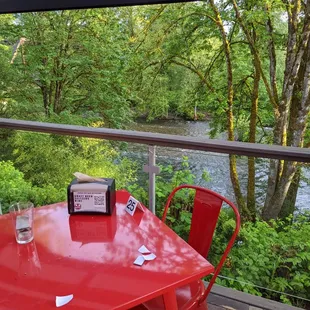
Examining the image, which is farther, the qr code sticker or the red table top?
the qr code sticker

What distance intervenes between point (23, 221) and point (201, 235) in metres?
0.91

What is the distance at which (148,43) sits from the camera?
709cm

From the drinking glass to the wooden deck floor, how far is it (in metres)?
1.35

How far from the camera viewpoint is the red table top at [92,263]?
0.98 metres

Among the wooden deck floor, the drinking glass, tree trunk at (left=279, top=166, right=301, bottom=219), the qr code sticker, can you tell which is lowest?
the wooden deck floor

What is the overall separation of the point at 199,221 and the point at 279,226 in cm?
105

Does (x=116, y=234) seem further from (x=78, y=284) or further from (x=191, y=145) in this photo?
(x=191, y=145)

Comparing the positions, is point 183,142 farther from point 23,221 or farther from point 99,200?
point 23,221

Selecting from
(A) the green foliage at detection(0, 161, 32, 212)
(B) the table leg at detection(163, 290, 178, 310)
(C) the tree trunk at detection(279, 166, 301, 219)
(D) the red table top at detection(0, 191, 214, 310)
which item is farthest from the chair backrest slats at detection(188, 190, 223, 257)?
(A) the green foliage at detection(0, 161, 32, 212)

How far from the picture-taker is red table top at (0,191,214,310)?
0.98 m

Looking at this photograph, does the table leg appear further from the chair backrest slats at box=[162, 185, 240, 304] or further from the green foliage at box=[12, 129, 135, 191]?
the green foliage at box=[12, 129, 135, 191]

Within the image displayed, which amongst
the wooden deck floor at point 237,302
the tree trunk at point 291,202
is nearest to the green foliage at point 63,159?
the wooden deck floor at point 237,302

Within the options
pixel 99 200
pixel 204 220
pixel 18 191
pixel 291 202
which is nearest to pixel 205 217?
pixel 204 220

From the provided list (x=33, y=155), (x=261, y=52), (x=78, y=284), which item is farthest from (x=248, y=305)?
(x=261, y=52)
